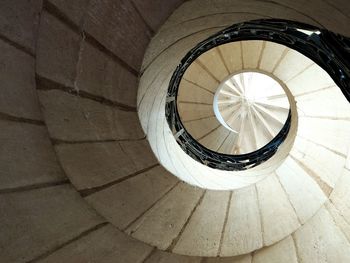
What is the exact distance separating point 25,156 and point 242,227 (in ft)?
5.87

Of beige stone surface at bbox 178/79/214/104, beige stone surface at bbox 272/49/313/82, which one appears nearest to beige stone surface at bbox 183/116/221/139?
beige stone surface at bbox 178/79/214/104

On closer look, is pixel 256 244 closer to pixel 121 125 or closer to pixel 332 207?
pixel 332 207

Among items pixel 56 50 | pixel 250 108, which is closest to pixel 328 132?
pixel 56 50

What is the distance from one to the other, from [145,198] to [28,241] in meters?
0.82

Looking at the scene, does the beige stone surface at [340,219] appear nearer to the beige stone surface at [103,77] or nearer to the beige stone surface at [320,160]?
the beige stone surface at [320,160]

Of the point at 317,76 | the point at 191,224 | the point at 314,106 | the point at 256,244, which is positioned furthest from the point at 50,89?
the point at 317,76

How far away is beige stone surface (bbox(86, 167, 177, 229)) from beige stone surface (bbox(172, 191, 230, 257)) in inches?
14.6

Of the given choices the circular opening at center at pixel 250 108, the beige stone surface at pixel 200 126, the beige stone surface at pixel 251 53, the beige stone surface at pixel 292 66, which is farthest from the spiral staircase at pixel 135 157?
the circular opening at center at pixel 250 108

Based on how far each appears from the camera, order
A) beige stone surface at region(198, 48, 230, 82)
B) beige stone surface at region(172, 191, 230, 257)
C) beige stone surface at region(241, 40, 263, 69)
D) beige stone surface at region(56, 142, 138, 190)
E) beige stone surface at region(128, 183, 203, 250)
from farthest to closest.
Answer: beige stone surface at region(198, 48, 230, 82) → beige stone surface at region(241, 40, 263, 69) → beige stone surface at region(172, 191, 230, 257) → beige stone surface at region(128, 183, 203, 250) → beige stone surface at region(56, 142, 138, 190)

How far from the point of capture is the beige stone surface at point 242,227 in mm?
2660

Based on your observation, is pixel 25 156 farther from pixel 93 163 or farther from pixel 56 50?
pixel 56 50

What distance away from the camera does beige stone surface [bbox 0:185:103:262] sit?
186cm

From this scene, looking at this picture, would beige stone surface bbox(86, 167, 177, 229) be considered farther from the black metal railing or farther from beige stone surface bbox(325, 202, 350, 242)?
beige stone surface bbox(325, 202, 350, 242)

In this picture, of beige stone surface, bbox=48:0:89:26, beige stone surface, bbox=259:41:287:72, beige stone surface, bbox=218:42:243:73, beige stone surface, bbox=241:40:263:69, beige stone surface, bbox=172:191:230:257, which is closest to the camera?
beige stone surface, bbox=48:0:89:26
